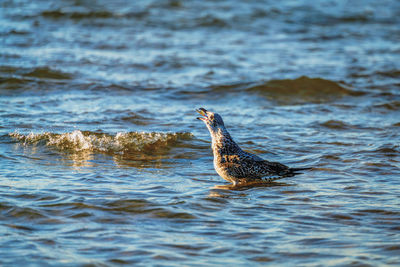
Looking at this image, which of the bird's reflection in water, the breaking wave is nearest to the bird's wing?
the bird's reflection in water

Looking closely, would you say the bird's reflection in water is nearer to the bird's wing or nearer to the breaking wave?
the bird's wing

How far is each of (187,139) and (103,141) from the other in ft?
4.35

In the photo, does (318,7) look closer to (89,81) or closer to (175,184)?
(89,81)

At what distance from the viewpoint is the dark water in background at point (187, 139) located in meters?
5.34

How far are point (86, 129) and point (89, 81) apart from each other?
3.49m

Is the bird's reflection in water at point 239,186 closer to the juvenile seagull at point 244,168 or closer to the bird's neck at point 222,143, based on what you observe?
the juvenile seagull at point 244,168

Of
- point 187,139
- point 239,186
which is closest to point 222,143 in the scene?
point 239,186

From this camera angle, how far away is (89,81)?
1277cm

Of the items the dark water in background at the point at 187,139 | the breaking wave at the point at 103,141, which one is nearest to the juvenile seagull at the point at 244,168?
the dark water in background at the point at 187,139

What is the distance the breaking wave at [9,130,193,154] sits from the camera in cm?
876

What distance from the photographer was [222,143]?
7555 mm

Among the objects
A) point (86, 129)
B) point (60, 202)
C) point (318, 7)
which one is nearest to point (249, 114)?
point (86, 129)

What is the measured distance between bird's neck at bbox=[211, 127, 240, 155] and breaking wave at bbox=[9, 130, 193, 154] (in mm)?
1544

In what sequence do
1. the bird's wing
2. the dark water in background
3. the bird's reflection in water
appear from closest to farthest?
the dark water in background, the bird's reflection in water, the bird's wing
